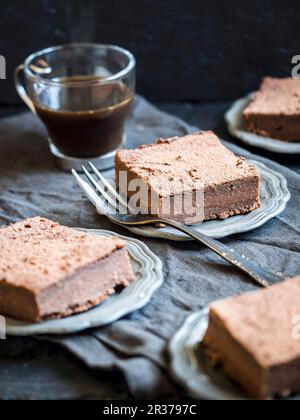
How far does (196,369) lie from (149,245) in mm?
530

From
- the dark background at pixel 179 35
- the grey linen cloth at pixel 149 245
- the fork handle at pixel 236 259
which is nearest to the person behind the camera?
the grey linen cloth at pixel 149 245

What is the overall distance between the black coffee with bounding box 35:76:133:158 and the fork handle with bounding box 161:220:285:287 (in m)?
0.53

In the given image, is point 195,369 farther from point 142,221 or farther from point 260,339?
point 142,221

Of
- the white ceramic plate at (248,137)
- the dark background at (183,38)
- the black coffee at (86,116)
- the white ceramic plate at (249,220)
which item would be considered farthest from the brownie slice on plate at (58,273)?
the dark background at (183,38)

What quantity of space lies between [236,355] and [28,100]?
1423 mm

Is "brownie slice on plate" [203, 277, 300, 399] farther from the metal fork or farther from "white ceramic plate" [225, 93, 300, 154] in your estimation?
"white ceramic plate" [225, 93, 300, 154]

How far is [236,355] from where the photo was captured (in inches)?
56.7

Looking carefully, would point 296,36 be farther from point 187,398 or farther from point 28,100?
point 187,398

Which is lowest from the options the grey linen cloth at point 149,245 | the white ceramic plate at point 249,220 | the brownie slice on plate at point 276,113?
the grey linen cloth at point 149,245

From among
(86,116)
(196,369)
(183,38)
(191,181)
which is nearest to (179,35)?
(183,38)

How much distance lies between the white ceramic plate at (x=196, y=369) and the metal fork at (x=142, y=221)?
22 cm

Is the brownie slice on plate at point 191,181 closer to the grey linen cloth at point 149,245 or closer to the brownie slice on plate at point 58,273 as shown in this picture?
the grey linen cloth at point 149,245

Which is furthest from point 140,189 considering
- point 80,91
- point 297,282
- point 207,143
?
point 297,282

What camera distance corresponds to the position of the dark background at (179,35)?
9.14 feet
